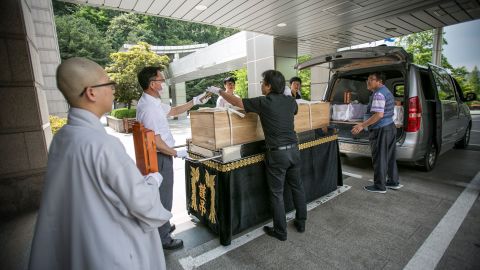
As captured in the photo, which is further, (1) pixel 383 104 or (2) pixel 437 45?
(2) pixel 437 45

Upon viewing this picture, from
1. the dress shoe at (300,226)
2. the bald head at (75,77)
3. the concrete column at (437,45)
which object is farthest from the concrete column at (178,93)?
the bald head at (75,77)

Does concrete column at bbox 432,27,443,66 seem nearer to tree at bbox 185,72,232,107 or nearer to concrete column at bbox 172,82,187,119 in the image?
concrete column at bbox 172,82,187,119

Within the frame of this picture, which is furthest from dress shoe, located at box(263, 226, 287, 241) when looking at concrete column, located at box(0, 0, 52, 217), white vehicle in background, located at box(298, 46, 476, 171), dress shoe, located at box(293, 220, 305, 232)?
concrete column, located at box(0, 0, 52, 217)

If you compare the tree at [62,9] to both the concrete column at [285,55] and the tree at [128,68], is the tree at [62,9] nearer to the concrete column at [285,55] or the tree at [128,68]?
the tree at [128,68]

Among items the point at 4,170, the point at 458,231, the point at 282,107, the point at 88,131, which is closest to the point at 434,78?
the point at 458,231

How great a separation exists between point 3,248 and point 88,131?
308 centimetres

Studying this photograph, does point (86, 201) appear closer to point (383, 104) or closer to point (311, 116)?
point (311, 116)

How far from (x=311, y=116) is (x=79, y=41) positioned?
108 ft

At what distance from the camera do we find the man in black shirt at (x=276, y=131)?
2.76m

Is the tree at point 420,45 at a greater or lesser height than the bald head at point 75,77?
greater

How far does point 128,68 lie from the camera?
18125 millimetres

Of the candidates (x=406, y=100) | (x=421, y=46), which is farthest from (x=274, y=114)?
(x=421, y=46)

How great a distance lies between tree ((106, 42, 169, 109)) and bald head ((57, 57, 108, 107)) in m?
18.7

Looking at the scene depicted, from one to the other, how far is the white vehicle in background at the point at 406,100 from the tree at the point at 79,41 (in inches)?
1183
